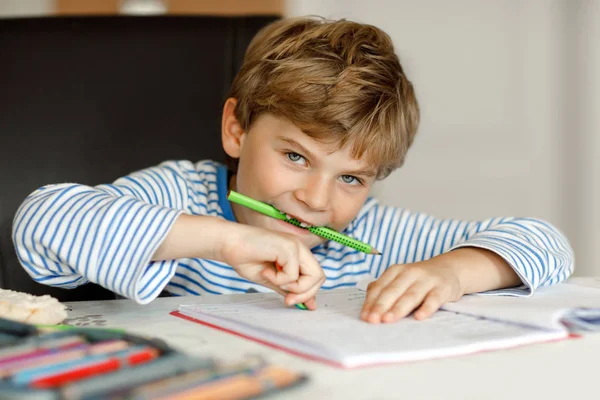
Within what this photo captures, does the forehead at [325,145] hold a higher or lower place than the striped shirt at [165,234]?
higher

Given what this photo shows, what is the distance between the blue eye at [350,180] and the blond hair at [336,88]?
0.12 feet

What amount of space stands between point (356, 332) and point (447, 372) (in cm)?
11

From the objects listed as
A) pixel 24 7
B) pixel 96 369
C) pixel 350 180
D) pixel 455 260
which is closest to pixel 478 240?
pixel 455 260

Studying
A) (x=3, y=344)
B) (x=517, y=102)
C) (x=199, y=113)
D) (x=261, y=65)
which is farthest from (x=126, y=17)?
(x=517, y=102)

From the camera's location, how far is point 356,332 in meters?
0.54

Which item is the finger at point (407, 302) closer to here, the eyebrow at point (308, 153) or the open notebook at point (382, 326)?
the open notebook at point (382, 326)

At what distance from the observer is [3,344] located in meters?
0.44

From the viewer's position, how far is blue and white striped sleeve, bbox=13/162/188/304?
660 millimetres

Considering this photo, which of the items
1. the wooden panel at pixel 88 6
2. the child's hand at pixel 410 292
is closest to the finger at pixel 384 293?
the child's hand at pixel 410 292

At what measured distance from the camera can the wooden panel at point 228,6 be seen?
2.18 metres

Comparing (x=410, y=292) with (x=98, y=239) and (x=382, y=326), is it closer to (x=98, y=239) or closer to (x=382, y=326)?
(x=382, y=326)

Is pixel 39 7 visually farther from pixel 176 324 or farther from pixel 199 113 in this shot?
pixel 176 324

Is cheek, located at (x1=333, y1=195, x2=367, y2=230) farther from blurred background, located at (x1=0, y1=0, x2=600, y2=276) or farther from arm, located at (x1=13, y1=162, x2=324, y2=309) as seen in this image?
blurred background, located at (x1=0, y1=0, x2=600, y2=276)

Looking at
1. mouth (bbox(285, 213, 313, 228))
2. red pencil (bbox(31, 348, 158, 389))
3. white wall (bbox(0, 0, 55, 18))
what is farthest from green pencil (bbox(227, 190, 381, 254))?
white wall (bbox(0, 0, 55, 18))
